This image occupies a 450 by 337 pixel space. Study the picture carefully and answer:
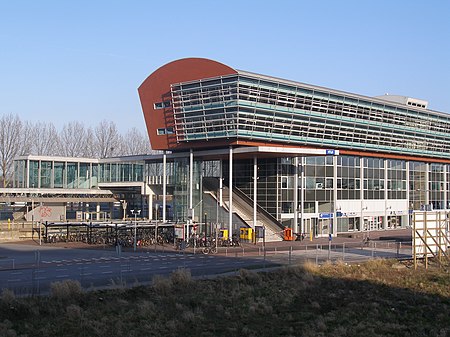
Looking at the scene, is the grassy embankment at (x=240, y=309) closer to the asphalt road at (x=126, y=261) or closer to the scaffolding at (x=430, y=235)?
the asphalt road at (x=126, y=261)

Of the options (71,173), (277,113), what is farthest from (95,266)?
(71,173)

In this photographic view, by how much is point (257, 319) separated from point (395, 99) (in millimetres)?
73123

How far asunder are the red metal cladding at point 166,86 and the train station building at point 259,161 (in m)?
0.13

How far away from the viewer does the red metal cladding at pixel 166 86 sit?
6228 centimetres

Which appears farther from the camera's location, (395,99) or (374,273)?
(395,99)

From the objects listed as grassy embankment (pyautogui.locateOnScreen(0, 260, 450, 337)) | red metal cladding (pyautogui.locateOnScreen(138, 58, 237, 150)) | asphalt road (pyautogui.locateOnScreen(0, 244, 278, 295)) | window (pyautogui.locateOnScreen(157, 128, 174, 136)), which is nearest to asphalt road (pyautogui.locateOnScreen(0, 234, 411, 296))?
asphalt road (pyautogui.locateOnScreen(0, 244, 278, 295))

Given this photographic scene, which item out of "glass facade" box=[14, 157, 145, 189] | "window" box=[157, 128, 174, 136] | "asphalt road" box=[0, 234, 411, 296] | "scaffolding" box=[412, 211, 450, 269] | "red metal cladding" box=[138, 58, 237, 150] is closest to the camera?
"asphalt road" box=[0, 234, 411, 296]

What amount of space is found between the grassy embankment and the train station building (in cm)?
2922

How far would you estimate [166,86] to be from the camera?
220ft

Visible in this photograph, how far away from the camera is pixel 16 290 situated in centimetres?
2808

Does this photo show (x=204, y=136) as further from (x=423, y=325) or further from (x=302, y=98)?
(x=423, y=325)

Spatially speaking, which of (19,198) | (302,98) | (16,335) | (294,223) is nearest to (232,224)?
(294,223)

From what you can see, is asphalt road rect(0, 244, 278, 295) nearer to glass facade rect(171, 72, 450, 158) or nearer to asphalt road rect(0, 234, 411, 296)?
asphalt road rect(0, 234, 411, 296)

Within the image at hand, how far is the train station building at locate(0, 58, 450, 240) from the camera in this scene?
63250 mm
